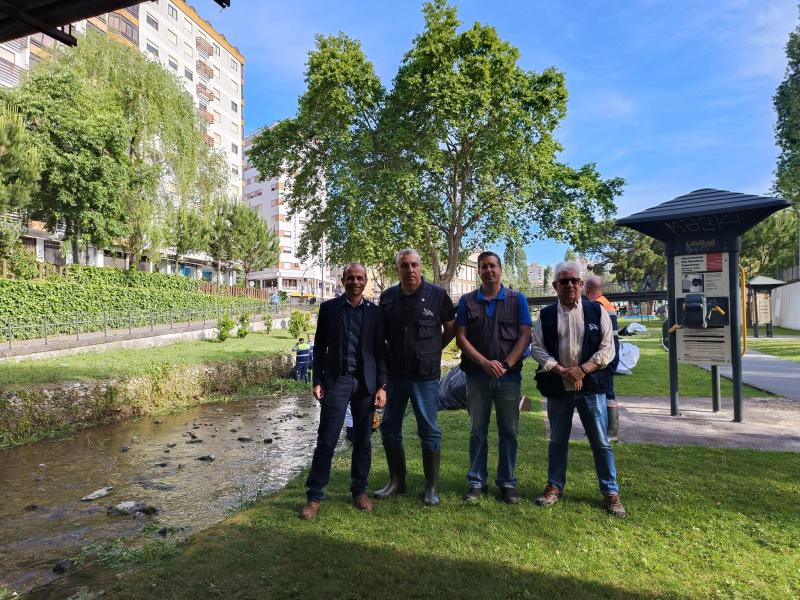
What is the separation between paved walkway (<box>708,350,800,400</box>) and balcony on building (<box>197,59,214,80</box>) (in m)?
55.0

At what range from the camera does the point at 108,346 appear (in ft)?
55.0

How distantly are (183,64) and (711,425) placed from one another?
5552cm

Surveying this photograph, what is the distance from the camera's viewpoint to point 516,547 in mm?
3350

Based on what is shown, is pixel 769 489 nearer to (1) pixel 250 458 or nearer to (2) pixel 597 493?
(2) pixel 597 493

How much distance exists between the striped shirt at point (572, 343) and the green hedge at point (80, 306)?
18.1 m

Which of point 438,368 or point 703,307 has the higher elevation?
point 703,307

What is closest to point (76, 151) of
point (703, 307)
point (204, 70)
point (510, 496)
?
point (703, 307)

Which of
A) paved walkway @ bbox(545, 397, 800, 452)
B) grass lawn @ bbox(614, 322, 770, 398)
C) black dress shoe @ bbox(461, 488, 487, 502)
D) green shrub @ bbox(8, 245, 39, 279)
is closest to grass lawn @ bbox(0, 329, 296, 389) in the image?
black dress shoe @ bbox(461, 488, 487, 502)

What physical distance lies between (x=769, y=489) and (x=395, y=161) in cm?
2055

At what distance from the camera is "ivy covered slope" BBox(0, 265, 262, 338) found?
1931 cm

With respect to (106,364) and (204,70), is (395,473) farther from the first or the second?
(204,70)

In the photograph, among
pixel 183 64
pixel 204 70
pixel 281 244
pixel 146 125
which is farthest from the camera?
pixel 281 244

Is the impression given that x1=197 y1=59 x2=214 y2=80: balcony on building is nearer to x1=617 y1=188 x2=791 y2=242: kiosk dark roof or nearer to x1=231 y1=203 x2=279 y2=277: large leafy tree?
x1=231 y1=203 x2=279 y2=277: large leafy tree

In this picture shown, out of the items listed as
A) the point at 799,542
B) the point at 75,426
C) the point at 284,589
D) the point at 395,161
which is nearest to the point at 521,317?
the point at 799,542
